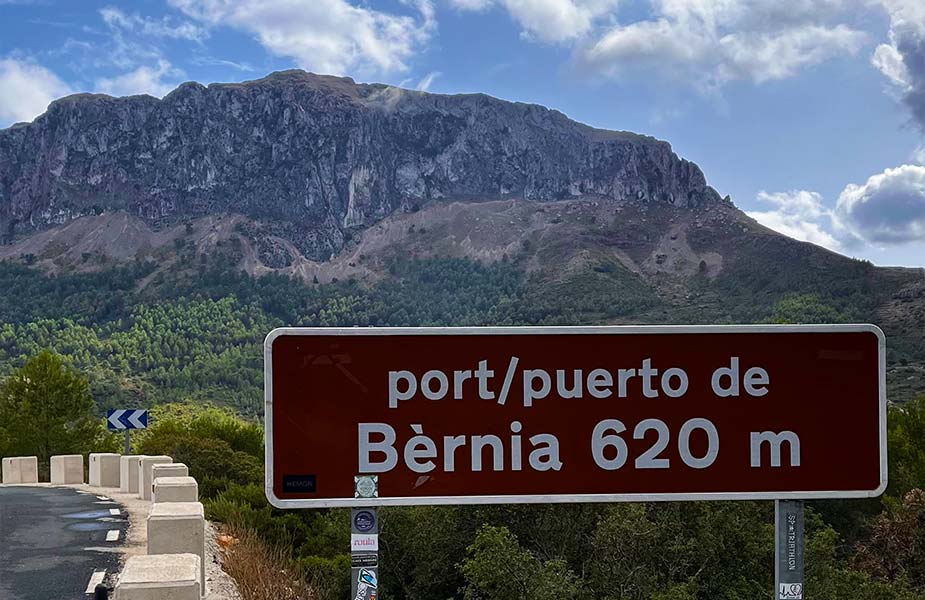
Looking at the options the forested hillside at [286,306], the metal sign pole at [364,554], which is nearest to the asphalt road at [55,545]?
the metal sign pole at [364,554]

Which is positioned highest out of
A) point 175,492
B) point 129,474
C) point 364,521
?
point 364,521

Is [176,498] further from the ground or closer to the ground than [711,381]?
closer to the ground

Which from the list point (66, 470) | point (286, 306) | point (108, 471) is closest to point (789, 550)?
point (108, 471)

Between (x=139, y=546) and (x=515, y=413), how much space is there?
28.6ft

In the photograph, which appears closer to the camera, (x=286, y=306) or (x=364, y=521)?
(x=364, y=521)

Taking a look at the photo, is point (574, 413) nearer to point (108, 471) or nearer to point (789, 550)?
point (789, 550)

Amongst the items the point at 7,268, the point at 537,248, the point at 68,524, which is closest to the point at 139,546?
the point at 68,524

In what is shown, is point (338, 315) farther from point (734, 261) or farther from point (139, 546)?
point (139, 546)

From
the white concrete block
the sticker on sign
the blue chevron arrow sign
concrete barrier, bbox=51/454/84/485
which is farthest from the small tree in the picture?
the sticker on sign

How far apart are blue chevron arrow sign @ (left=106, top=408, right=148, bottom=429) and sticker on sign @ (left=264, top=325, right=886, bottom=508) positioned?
57.4ft

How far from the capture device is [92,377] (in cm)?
10812

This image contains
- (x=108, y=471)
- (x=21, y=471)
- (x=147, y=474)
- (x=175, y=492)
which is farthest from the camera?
(x=21, y=471)

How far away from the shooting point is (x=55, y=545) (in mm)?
10922

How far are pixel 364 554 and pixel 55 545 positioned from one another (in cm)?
922
